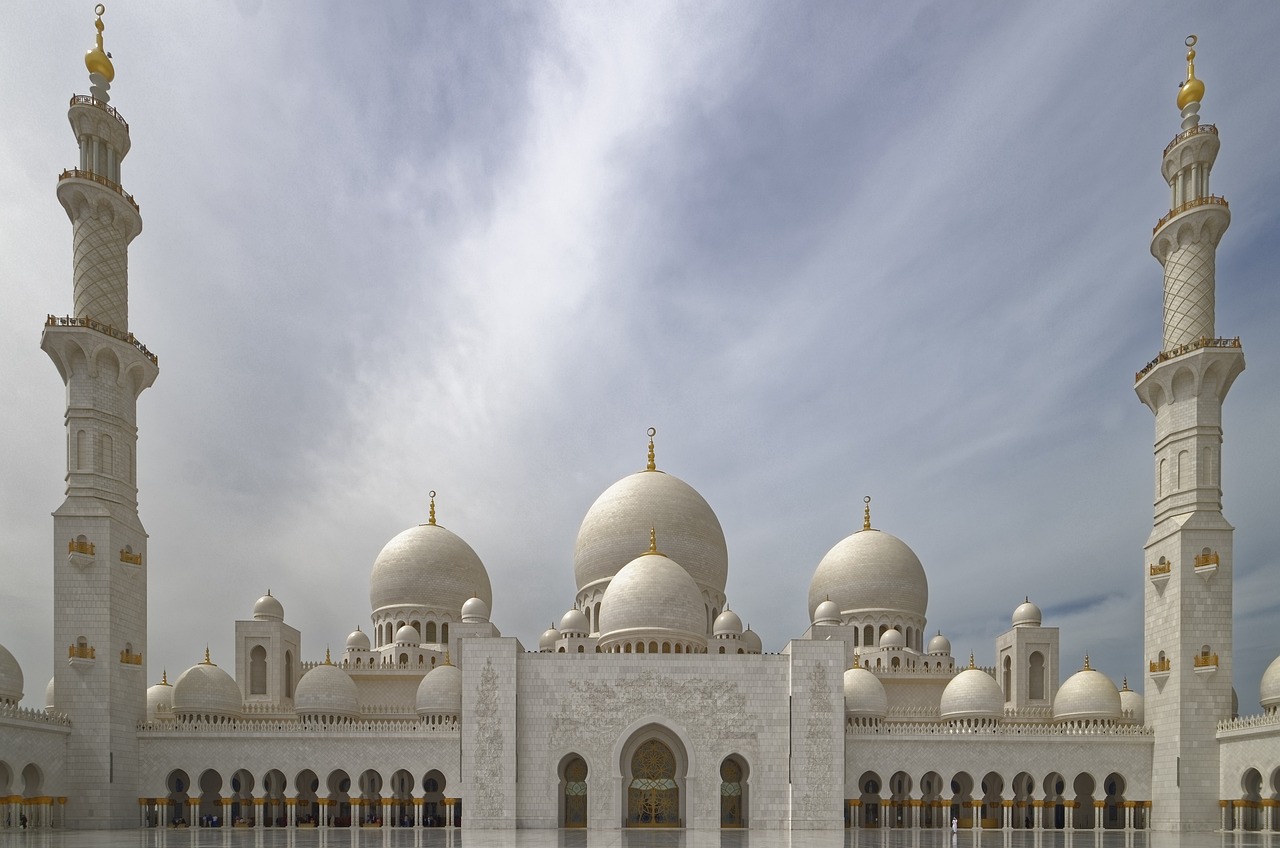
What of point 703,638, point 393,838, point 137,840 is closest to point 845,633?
point 703,638

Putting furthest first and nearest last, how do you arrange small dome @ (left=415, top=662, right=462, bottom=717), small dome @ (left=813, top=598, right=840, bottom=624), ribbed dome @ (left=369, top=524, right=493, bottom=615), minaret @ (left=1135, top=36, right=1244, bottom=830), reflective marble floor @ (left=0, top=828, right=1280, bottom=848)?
ribbed dome @ (left=369, top=524, right=493, bottom=615) < small dome @ (left=813, top=598, right=840, bottom=624) < small dome @ (left=415, top=662, right=462, bottom=717) < minaret @ (left=1135, top=36, right=1244, bottom=830) < reflective marble floor @ (left=0, top=828, right=1280, bottom=848)

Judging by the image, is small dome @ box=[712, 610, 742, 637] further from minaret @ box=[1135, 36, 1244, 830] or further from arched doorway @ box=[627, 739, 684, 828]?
minaret @ box=[1135, 36, 1244, 830]

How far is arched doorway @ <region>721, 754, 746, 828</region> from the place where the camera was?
930 inches

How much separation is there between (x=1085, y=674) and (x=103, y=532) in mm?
26751

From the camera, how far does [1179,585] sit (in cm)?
2284

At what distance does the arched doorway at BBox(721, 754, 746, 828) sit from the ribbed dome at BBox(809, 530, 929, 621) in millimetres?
9288

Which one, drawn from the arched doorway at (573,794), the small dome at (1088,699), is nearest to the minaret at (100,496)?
the arched doorway at (573,794)

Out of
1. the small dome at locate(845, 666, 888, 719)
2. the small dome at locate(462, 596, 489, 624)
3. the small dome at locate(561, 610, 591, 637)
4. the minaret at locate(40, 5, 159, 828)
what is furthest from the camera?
the small dome at locate(462, 596, 489, 624)

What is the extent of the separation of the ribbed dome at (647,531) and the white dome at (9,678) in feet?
51.3

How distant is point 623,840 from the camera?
1734cm

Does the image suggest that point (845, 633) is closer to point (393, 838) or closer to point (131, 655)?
point (393, 838)

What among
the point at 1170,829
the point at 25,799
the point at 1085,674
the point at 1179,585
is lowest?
the point at 1170,829

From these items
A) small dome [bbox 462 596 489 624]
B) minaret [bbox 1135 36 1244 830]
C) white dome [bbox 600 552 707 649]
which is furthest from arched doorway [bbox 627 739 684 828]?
minaret [bbox 1135 36 1244 830]

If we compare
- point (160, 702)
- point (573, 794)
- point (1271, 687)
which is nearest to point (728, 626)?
point (573, 794)
